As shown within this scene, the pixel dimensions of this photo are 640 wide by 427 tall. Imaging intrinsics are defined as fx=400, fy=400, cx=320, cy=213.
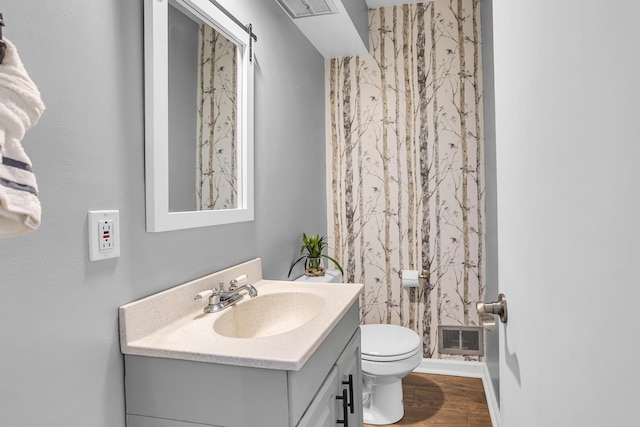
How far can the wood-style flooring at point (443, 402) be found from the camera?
2225 mm

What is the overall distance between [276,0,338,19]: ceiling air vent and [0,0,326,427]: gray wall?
106cm

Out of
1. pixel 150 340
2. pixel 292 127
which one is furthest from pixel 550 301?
pixel 292 127

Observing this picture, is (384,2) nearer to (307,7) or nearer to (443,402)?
(307,7)

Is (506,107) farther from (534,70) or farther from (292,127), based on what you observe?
(292,127)

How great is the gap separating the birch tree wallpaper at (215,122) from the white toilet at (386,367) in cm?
112

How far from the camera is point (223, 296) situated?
139 cm

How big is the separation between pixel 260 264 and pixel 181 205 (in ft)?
1.91

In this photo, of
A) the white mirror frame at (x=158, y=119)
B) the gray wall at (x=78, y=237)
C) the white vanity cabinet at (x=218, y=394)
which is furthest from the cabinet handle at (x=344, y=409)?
the white mirror frame at (x=158, y=119)

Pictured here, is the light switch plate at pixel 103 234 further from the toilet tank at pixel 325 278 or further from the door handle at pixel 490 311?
the toilet tank at pixel 325 278

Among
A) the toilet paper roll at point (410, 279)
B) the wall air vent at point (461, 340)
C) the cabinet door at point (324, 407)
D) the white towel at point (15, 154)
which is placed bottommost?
the wall air vent at point (461, 340)

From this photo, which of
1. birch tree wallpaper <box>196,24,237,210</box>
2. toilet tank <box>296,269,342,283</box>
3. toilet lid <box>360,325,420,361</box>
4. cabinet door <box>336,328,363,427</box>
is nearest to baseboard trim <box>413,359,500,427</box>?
toilet lid <box>360,325,420,361</box>

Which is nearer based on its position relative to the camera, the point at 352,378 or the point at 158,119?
the point at 158,119

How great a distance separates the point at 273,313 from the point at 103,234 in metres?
0.75

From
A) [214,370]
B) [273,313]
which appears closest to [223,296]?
[273,313]
